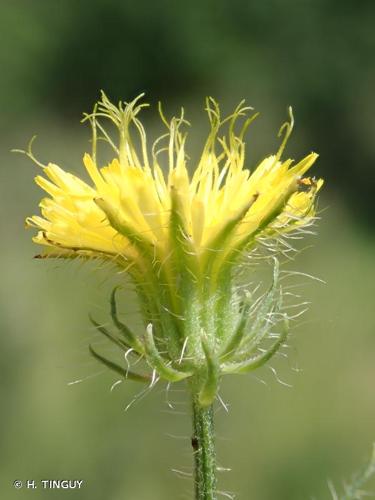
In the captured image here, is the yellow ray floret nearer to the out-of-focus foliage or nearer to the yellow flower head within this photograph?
the yellow flower head

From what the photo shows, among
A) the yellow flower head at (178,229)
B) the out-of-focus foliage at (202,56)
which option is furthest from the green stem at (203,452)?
the out-of-focus foliage at (202,56)

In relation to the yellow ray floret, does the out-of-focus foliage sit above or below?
above

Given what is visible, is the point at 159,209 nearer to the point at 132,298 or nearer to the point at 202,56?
the point at 132,298

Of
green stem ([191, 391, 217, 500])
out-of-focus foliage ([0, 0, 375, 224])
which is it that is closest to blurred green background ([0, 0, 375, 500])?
out-of-focus foliage ([0, 0, 375, 224])


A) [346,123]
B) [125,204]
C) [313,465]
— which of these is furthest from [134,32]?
[125,204]

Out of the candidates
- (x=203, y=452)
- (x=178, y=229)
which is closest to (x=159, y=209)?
(x=178, y=229)

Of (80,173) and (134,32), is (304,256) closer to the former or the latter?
(80,173)
